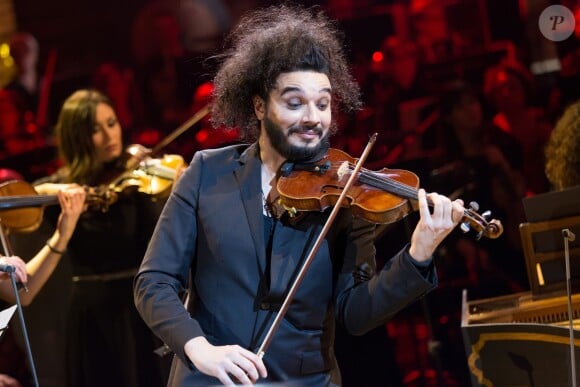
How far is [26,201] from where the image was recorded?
11.9 feet

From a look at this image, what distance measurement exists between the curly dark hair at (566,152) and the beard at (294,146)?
1.32m

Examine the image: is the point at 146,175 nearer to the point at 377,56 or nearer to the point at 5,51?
the point at 377,56

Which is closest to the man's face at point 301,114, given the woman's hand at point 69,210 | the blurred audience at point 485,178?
the woman's hand at point 69,210

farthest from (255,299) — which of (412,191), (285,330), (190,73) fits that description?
(190,73)

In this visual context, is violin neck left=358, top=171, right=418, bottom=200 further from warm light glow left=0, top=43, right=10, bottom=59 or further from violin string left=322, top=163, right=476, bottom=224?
warm light glow left=0, top=43, right=10, bottom=59

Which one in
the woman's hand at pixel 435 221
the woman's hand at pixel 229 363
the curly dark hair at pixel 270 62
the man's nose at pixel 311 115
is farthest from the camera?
the curly dark hair at pixel 270 62

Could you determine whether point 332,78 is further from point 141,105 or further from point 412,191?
point 141,105

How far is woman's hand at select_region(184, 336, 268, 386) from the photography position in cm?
213

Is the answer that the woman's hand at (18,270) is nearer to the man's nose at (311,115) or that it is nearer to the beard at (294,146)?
the beard at (294,146)

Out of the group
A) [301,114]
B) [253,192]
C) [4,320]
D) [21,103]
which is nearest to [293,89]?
[301,114]

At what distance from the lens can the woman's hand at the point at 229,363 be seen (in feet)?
6.98

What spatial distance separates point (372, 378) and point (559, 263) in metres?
1.89

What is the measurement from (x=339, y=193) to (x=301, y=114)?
25 cm

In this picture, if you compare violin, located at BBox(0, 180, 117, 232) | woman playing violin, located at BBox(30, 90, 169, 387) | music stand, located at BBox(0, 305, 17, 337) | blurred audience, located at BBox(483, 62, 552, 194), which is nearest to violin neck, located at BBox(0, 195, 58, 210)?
violin, located at BBox(0, 180, 117, 232)
